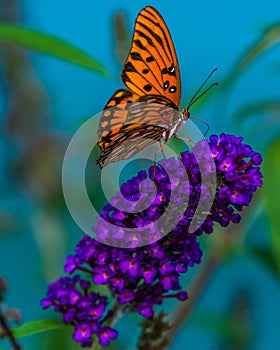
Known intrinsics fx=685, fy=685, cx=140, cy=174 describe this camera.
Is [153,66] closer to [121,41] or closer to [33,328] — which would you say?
[121,41]

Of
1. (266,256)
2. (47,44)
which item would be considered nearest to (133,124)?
(47,44)

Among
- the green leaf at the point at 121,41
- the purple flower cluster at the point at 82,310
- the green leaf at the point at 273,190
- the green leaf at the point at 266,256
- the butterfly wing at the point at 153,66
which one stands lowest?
the purple flower cluster at the point at 82,310

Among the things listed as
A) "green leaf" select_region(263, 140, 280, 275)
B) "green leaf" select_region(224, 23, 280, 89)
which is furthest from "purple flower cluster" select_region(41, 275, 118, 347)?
"green leaf" select_region(224, 23, 280, 89)

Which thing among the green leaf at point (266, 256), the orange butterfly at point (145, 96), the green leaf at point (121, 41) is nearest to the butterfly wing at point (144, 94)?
the orange butterfly at point (145, 96)

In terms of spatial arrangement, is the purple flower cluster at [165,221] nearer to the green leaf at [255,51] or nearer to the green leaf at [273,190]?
the green leaf at [273,190]

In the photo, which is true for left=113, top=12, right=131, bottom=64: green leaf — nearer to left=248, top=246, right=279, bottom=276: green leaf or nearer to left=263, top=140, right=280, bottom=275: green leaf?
left=263, top=140, right=280, bottom=275: green leaf
